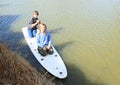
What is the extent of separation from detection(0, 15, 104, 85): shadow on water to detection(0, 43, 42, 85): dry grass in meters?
1.95

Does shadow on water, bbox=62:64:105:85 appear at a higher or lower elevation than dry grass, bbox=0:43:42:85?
lower

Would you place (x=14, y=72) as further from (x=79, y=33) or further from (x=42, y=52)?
(x=79, y=33)

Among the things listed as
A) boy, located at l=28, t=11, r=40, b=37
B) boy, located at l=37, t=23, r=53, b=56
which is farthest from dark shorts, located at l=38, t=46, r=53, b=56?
boy, located at l=28, t=11, r=40, b=37

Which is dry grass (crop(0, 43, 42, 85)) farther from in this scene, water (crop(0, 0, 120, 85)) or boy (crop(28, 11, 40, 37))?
boy (crop(28, 11, 40, 37))

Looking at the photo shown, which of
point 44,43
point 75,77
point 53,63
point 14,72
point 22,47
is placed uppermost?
point 14,72

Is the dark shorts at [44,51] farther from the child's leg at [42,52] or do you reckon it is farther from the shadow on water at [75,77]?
the shadow on water at [75,77]

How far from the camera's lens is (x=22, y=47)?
10.1 metres

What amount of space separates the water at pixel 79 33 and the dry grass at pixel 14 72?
6.69 ft

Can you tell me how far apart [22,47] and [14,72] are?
4.06 m

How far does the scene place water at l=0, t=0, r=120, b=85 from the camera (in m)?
8.71

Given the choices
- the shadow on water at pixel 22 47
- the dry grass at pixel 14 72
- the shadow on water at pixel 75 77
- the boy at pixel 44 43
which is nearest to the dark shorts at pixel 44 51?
the boy at pixel 44 43

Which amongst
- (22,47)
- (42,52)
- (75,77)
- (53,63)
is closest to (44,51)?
(42,52)

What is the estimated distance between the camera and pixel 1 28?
11727 millimetres

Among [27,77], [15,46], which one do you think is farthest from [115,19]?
Result: [27,77]
